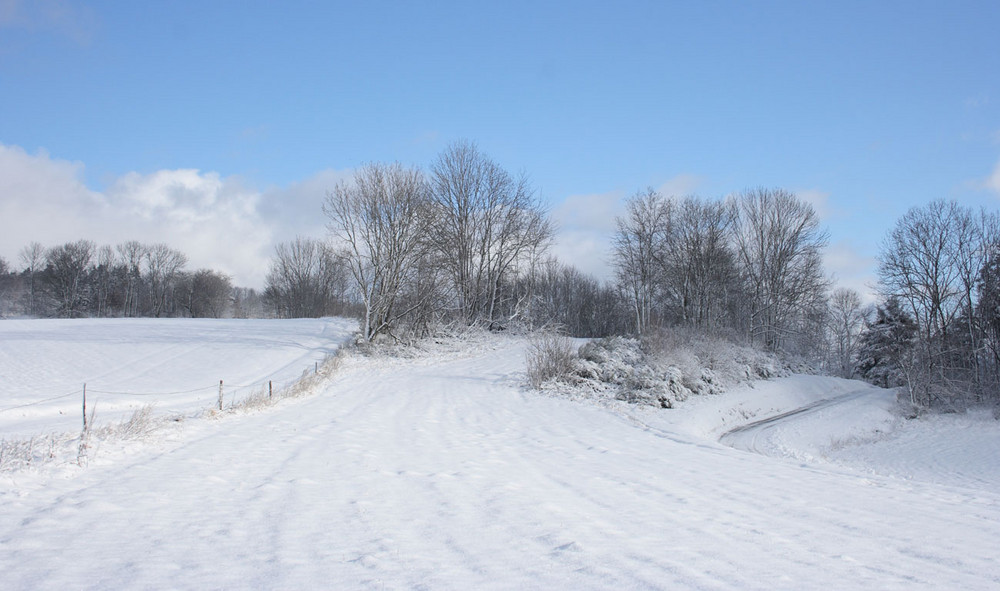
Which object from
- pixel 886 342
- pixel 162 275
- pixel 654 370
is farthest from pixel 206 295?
pixel 886 342

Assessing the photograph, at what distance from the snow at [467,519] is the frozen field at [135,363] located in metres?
7.24

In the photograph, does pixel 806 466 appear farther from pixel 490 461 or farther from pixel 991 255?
pixel 991 255

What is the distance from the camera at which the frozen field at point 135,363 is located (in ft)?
47.8

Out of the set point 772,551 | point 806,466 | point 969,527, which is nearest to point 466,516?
point 772,551

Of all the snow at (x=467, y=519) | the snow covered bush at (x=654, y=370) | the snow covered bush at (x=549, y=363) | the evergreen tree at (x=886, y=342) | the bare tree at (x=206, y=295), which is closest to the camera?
the snow at (x=467, y=519)

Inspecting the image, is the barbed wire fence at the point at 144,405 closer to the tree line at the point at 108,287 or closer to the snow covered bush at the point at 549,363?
the snow covered bush at the point at 549,363

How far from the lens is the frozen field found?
573 inches

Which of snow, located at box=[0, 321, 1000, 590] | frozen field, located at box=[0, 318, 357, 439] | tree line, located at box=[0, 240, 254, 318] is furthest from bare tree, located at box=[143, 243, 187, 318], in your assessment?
snow, located at box=[0, 321, 1000, 590]

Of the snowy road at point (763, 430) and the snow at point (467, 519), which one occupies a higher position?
the snow at point (467, 519)

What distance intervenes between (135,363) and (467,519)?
24481 mm

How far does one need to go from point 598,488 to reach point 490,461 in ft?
6.86

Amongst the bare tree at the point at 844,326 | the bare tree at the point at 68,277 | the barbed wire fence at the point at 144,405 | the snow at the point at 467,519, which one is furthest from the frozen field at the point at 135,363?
the bare tree at the point at 844,326

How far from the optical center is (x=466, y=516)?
474 centimetres

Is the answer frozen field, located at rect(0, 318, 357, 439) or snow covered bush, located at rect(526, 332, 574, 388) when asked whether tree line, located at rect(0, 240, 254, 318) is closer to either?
frozen field, located at rect(0, 318, 357, 439)
